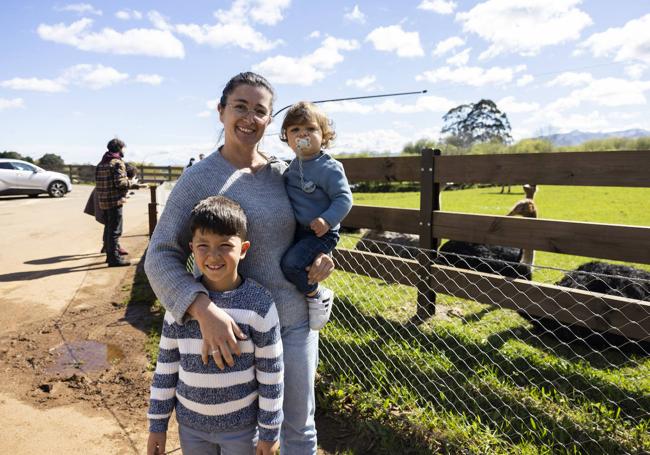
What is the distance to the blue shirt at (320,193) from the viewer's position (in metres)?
1.99

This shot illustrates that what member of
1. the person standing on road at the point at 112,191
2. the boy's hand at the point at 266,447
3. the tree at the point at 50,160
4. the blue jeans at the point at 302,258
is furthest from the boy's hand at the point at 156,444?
the tree at the point at 50,160

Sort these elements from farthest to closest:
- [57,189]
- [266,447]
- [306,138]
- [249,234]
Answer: [57,189]
[306,138]
[249,234]
[266,447]

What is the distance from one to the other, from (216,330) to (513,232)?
2.98m

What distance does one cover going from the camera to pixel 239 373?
1.72 m

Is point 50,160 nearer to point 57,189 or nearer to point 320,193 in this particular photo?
point 57,189

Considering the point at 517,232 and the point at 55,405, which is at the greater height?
the point at 517,232

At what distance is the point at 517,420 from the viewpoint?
299cm

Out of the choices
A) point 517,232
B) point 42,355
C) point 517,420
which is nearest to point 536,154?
point 517,232

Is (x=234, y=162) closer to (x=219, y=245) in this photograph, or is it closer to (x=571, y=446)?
(x=219, y=245)

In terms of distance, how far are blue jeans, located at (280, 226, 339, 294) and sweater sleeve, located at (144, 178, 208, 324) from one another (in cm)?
34

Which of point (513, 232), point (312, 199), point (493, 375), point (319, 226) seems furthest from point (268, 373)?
point (513, 232)

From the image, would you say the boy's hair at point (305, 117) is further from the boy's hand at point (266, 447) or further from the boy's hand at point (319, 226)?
the boy's hand at point (266, 447)

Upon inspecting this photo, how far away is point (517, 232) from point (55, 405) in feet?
12.1

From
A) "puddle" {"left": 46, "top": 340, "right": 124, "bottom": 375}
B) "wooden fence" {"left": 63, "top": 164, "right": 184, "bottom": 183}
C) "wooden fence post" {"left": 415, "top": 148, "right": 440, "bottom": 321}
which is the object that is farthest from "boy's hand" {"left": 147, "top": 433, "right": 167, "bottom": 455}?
"wooden fence" {"left": 63, "top": 164, "right": 184, "bottom": 183}
